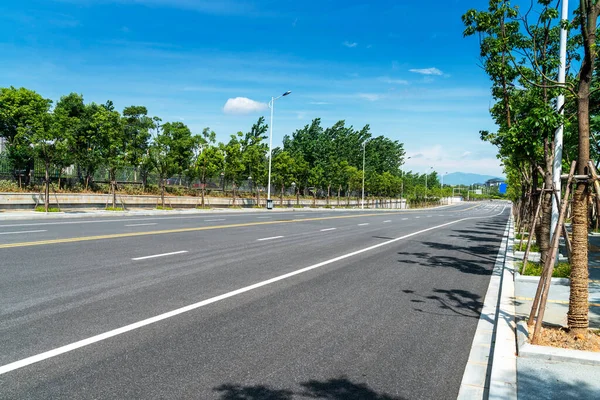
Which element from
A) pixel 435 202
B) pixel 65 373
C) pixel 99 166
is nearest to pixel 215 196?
pixel 99 166

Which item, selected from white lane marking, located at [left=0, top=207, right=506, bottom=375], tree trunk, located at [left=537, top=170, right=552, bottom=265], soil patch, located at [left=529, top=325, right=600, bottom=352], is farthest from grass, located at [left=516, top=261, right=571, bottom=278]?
white lane marking, located at [left=0, top=207, right=506, bottom=375]

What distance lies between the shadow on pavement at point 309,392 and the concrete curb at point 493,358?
0.82m

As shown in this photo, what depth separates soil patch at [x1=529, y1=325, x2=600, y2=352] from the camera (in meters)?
4.84

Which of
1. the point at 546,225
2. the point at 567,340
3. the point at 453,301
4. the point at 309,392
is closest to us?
the point at 309,392

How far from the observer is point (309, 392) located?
3766 millimetres

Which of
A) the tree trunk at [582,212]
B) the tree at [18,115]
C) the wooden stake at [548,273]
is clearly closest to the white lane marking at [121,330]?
the wooden stake at [548,273]

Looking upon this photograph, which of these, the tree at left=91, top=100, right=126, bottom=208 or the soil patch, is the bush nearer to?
the tree at left=91, top=100, right=126, bottom=208

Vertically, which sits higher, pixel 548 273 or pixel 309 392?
pixel 548 273

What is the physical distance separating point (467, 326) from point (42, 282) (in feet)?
21.9

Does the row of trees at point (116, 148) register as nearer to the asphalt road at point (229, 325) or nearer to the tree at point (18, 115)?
the tree at point (18, 115)

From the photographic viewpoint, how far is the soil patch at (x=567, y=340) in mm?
4836

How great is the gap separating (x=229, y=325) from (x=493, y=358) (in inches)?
119

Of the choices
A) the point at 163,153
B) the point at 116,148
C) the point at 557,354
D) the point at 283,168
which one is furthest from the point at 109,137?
the point at 557,354

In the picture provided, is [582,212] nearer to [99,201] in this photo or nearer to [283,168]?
[99,201]
